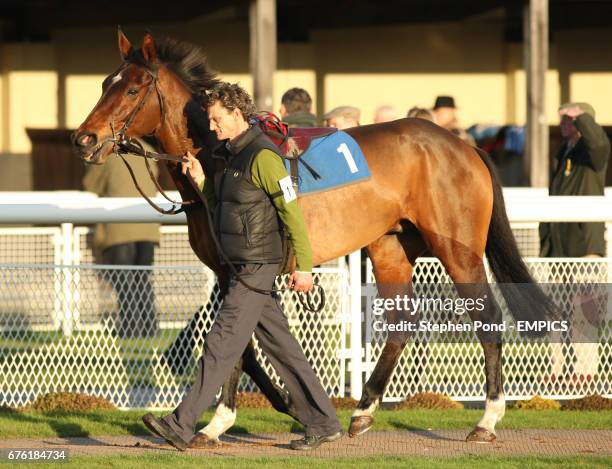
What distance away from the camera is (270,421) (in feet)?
20.6

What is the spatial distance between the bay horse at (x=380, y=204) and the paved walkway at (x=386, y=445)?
12 centimetres

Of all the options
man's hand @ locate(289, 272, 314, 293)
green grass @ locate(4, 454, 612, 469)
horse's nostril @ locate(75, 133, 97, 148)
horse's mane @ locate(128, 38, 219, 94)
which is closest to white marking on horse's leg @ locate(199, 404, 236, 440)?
green grass @ locate(4, 454, 612, 469)

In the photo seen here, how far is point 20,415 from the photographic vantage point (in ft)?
21.3

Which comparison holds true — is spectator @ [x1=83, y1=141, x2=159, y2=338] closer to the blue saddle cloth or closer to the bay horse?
the bay horse

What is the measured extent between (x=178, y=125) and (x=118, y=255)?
340cm

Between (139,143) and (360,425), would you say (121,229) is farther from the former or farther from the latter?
(360,425)

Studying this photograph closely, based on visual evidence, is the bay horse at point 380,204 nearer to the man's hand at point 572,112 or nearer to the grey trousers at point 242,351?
the grey trousers at point 242,351

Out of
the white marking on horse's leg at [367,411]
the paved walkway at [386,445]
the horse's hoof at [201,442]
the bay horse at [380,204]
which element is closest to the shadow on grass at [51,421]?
the paved walkway at [386,445]

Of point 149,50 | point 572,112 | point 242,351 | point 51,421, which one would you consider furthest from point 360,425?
point 572,112

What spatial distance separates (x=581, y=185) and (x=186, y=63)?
288cm

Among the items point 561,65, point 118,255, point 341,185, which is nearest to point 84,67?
point 561,65

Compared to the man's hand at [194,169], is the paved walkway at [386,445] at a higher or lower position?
lower

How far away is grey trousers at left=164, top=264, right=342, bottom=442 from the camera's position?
204 inches

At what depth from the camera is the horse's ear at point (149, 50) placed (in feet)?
18.8
